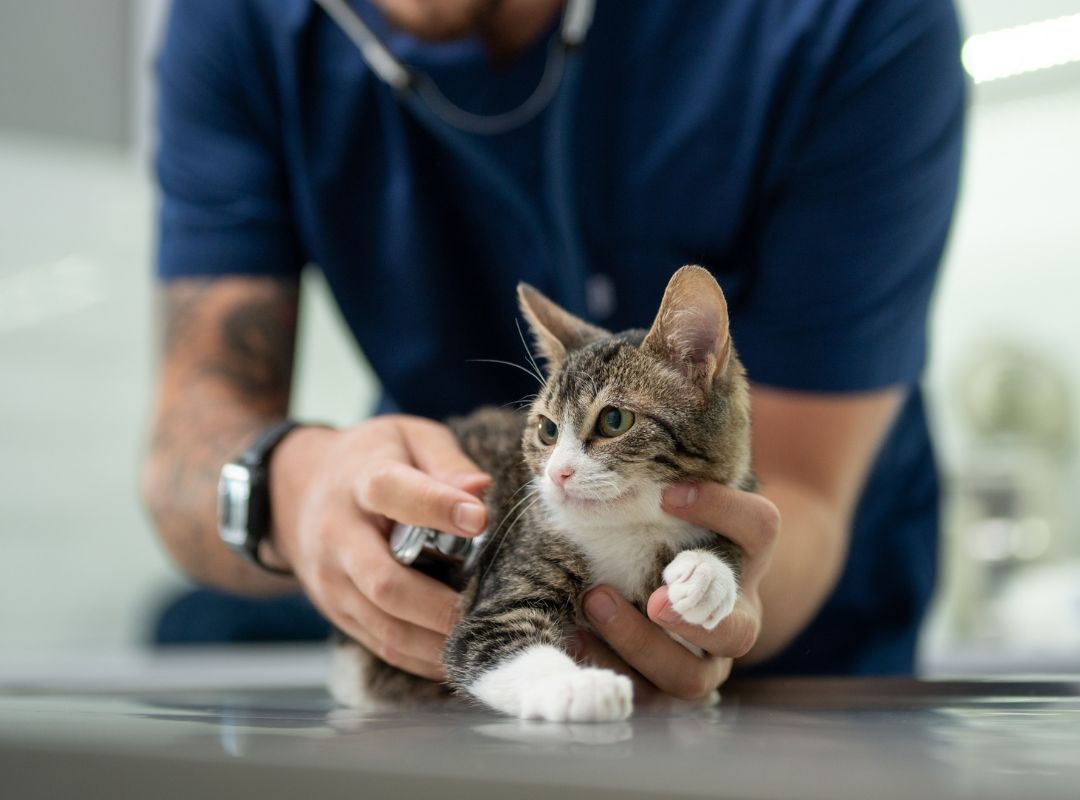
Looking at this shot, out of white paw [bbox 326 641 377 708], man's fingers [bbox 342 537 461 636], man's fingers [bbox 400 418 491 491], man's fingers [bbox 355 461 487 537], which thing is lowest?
white paw [bbox 326 641 377 708]

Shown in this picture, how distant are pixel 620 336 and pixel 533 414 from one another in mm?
82

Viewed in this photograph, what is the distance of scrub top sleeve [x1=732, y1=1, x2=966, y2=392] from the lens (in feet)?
3.00

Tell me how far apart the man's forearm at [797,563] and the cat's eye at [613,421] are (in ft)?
0.65

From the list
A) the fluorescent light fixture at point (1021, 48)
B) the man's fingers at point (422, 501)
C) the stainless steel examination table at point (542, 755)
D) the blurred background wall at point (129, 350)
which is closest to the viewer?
the stainless steel examination table at point (542, 755)

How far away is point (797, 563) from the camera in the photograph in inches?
32.1

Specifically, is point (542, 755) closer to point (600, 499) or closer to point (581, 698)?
point (581, 698)

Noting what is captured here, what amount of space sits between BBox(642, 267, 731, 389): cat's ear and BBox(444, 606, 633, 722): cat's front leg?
0.58ft

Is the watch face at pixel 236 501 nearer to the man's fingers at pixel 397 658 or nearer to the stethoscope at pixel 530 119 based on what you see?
the man's fingers at pixel 397 658

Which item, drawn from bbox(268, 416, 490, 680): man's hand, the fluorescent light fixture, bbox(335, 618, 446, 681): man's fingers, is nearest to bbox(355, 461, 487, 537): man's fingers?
bbox(268, 416, 490, 680): man's hand

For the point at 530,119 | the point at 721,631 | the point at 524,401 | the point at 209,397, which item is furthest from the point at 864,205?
the point at 209,397

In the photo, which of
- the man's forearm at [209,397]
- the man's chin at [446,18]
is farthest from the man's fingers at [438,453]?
the man's chin at [446,18]

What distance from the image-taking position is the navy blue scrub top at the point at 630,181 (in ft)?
2.99

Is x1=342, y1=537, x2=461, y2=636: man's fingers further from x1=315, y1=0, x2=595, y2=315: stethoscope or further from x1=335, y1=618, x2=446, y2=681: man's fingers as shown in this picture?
x1=315, y1=0, x2=595, y2=315: stethoscope

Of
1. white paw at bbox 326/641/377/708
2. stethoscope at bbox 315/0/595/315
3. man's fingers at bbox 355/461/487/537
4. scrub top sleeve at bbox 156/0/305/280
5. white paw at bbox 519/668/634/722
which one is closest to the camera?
white paw at bbox 519/668/634/722
